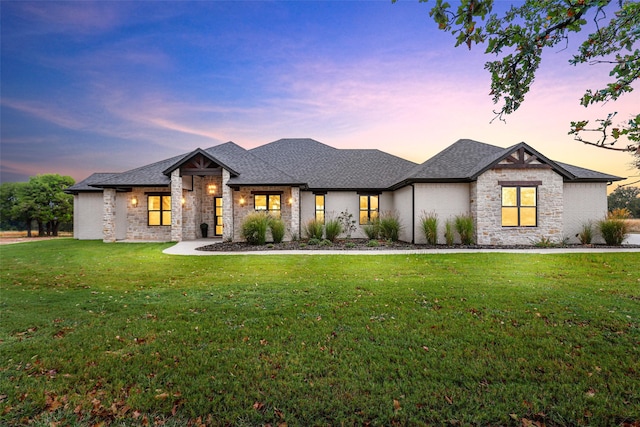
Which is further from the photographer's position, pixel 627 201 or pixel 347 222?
pixel 627 201

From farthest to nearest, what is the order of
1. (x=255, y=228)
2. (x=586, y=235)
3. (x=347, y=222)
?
(x=347, y=222) → (x=255, y=228) → (x=586, y=235)

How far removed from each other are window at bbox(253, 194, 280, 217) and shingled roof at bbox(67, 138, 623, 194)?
1.15 meters

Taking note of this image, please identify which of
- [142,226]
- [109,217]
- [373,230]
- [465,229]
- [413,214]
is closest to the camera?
[465,229]

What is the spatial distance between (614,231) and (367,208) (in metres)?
11.7

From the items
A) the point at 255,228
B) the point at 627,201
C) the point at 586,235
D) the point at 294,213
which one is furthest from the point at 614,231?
the point at 627,201

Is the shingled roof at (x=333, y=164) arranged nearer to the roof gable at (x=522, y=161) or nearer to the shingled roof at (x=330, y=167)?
the shingled roof at (x=330, y=167)

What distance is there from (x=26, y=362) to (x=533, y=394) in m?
5.34

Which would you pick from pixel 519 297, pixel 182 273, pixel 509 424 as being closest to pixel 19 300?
pixel 182 273


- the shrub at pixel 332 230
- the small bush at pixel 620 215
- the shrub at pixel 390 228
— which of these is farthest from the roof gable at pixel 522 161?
the shrub at pixel 332 230

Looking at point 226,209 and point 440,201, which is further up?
point 440,201

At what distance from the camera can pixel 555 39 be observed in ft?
10.2

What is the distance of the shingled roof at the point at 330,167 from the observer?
14.1 metres

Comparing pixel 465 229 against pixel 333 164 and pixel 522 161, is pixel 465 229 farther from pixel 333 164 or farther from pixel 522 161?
pixel 333 164

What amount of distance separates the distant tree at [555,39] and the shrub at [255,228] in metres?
11.8
